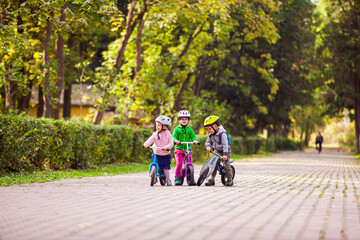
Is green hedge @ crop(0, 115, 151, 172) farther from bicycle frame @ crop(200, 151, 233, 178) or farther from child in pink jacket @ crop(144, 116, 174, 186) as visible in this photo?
bicycle frame @ crop(200, 151, 233, 178)

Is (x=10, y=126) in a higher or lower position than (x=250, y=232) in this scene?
higher

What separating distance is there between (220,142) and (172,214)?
5389mm

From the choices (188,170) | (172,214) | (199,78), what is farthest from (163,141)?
(199,78)

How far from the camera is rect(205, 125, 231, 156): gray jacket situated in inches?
473

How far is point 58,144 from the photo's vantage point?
1530cm

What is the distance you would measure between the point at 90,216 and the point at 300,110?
138ft

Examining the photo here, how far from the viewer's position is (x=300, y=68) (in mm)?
41250

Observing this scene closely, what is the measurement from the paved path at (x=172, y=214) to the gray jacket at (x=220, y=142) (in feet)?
4.31

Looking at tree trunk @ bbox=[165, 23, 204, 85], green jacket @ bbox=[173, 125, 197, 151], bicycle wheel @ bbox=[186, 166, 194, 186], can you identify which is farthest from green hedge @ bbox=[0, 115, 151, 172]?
tree trunk @ bbox=[165, 23, 204, 85]

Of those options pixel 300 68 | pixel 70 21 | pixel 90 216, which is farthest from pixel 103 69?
pixel 300 68

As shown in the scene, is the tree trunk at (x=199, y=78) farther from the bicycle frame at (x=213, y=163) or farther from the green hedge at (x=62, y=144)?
the bicycle frame at (x=213, y=163)

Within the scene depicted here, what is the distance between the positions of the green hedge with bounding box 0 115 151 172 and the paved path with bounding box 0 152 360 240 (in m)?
2.52

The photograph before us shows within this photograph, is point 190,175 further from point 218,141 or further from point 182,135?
point 218,141

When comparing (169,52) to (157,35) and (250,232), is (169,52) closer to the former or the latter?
(157,35)
